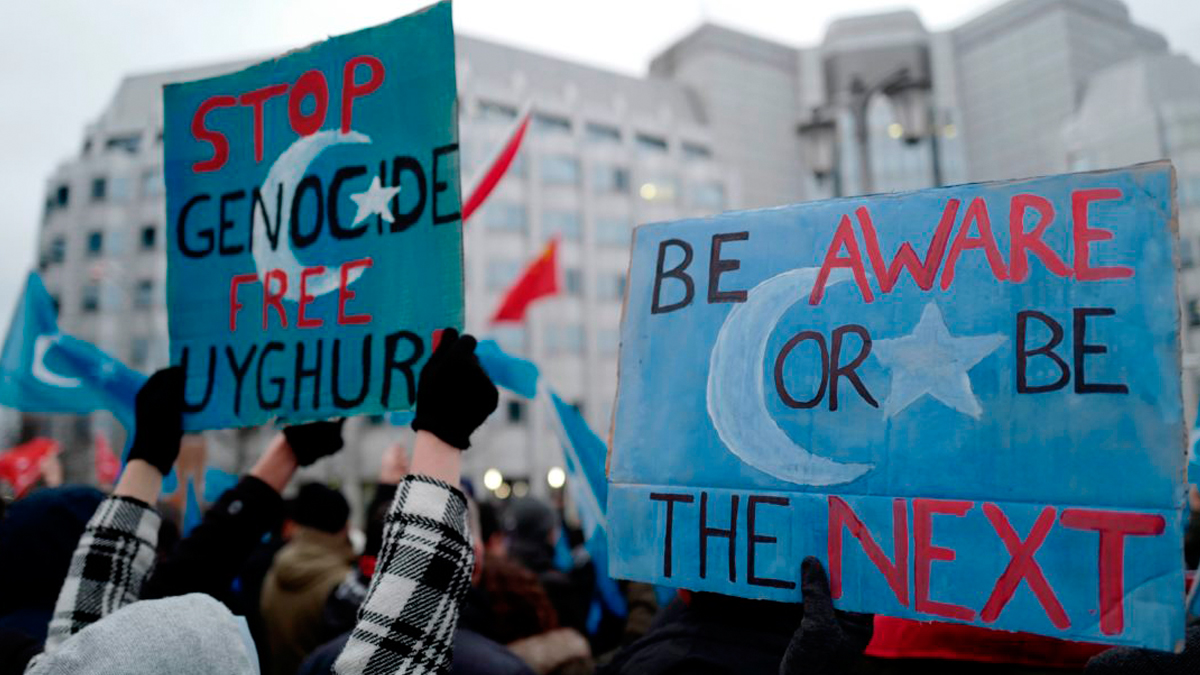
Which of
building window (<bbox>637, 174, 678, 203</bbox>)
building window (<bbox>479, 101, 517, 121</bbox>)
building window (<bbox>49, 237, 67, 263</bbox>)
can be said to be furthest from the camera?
building window (<bbox>637, 174, 678, 203</bbox>)

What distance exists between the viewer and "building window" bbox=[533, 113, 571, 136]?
1555 inches

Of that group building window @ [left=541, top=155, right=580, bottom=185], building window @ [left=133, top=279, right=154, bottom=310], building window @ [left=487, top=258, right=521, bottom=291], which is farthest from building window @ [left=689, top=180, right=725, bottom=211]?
building window @ [left=133, top=279, right=154, bottom=310]

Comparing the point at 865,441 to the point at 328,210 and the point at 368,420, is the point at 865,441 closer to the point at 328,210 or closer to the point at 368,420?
the point at 328,210

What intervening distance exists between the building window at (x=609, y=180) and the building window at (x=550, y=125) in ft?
7.21

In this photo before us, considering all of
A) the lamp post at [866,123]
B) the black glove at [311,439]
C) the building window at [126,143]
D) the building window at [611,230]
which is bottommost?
the black glove at [311,439]

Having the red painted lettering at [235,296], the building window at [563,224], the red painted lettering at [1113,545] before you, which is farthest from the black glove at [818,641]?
the building window at [563,224]

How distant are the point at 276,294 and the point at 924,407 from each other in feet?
5.65

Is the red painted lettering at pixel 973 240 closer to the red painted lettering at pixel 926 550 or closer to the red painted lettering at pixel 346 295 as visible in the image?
the red painted lettering at pixel 926 550

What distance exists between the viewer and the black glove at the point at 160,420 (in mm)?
2291

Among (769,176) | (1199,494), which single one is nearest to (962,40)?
(769,176)

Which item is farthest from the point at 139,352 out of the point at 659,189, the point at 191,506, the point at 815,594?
the point at 815,594

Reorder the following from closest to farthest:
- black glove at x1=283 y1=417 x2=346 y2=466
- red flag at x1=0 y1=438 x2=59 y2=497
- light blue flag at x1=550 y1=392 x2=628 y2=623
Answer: black glove at x1=283 y1=417 x2=346 y2=466, light blue flag at x1=550 y1=392 x2=628 y2=623, red flag at x1=0 y1=438 x2=59 y2=497

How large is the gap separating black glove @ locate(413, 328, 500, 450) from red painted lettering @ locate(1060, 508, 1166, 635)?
1.14m

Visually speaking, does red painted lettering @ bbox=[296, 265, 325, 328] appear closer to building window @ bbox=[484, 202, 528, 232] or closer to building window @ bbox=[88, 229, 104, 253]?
building window @ bbox=[484, 202, 528, 232]
